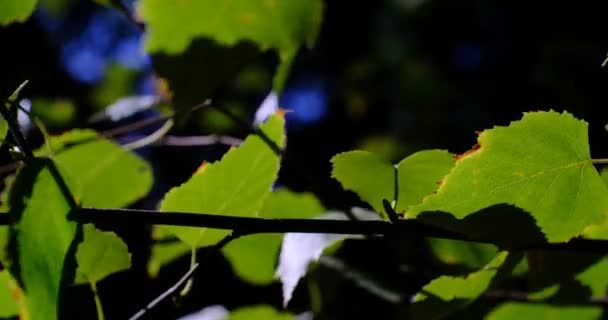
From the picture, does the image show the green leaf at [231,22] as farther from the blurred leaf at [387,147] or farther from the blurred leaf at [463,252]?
the blurred leaf at [387,147]

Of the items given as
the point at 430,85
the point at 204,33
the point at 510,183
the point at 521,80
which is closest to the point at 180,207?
the point at 510,183

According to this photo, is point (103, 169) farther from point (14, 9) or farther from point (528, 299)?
point (528, 299)

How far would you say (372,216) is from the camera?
0.55m

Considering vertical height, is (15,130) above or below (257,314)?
above

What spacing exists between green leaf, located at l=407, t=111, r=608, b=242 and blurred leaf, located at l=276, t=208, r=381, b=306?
0.44 feet

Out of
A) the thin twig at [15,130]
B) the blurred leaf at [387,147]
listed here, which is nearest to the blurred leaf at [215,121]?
the blurred leaf at [387,147]

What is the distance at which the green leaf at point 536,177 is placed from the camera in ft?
1.15

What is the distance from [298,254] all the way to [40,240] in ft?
0.62

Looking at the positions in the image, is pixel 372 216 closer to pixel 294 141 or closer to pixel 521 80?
pixel 521 80

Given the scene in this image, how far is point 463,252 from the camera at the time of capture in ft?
2.02

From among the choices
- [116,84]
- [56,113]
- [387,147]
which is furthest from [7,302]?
[387,147]

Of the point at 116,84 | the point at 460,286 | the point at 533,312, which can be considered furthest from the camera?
the point at 116,84

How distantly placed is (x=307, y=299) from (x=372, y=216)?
24cm

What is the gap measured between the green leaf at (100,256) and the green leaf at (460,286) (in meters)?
0.17
